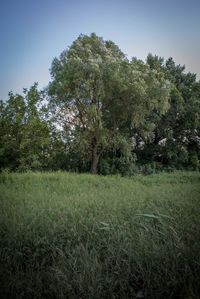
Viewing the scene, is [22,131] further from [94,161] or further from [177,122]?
[177,122]

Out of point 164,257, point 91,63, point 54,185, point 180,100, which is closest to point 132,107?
point 91,63

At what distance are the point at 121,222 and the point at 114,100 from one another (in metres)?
13.0

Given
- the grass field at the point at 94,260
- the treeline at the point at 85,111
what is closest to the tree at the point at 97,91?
the treeline at the point at 85,111

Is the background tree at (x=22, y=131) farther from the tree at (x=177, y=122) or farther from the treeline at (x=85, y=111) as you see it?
the tree at (x=177, y=122)

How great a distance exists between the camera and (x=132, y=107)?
14914 millimetres

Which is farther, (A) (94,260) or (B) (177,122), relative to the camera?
(B) (177,122)

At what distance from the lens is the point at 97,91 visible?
13.9 metres

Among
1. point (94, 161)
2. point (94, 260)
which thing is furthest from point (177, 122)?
point (94, 260)

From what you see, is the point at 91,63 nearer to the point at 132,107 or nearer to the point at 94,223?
the point at 132,107

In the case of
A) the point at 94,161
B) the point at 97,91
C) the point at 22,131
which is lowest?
the point at 94,161

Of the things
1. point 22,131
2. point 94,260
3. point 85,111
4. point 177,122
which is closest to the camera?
point 94,260

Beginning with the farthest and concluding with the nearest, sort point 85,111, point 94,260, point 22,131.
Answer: point 85,111, point 22,131, point 94,260

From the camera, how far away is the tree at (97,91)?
13.6 meters

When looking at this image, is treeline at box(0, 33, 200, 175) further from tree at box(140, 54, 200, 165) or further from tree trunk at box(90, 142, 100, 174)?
tree at box(140, 54, 200, 165)
